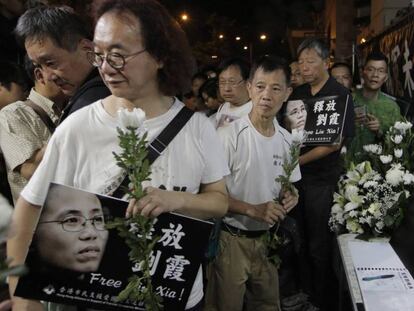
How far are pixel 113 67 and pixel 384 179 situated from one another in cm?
242

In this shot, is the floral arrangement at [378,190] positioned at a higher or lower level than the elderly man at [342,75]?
lower

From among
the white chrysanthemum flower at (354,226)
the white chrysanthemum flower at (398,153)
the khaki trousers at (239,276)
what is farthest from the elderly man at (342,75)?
the khaki trousers at (239,276)

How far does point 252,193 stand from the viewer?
3.17 m

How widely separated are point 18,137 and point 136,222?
1086mm

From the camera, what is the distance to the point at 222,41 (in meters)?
23.9

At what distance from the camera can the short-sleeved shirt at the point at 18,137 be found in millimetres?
2336

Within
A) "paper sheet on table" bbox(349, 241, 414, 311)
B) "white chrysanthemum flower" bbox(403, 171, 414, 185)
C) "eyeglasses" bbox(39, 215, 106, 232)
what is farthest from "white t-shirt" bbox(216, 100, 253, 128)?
"eyeglasses" bbox(39, 215, 106, 232)

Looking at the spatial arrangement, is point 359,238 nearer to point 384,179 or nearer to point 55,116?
point 384,179

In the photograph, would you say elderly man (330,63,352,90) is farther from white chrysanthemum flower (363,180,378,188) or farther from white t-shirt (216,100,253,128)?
white chrysanthemum flower (363,180,378,188)

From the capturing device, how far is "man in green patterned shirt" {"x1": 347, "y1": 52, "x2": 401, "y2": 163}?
16.0 ft

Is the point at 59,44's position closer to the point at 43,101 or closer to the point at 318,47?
the point at 43,101

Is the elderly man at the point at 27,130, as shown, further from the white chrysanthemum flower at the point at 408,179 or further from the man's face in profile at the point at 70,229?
the white chrysanthemum flower at the point at 408,179

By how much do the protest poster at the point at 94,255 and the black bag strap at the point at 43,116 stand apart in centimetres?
105

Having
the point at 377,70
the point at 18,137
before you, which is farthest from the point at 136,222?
the point at 377,70
